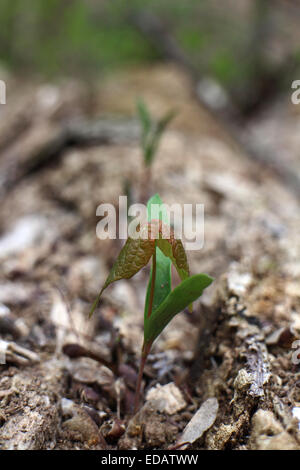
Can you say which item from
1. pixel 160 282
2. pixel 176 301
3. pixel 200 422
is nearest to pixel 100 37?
pixel 160 282

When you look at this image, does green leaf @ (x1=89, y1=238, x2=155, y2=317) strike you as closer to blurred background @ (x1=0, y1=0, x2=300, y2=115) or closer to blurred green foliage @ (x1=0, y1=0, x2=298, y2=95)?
blurred background @ (x1=0, y1=0, x2=300, y2=115)

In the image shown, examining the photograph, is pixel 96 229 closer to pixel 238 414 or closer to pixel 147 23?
pixel 238 414

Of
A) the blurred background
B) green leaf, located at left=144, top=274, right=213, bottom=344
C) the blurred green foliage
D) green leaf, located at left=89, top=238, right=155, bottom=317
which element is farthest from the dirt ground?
the blurred green foliage

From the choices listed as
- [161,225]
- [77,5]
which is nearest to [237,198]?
[161,225]

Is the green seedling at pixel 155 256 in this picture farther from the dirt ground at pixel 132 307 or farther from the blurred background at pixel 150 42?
the blurred background at pixel 150 42

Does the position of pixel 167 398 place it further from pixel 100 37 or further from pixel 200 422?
pixel 100 37
